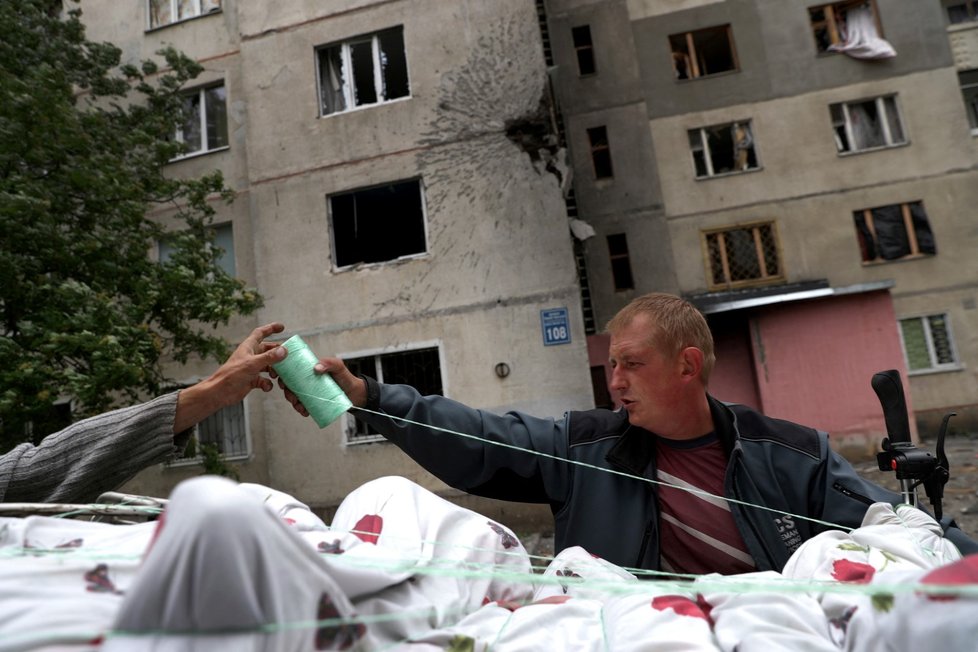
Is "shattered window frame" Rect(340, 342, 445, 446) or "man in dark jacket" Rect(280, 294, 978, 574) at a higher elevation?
"shattered window frame" Rect(340, 342, 445, 446)

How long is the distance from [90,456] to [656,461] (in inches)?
68.3

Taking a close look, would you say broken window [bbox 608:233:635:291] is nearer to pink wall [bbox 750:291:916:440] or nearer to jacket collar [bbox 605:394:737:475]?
pink wall [bbox 750:291:916:440]

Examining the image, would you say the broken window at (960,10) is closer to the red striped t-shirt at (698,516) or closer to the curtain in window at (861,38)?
the curtain in window at (861,38)

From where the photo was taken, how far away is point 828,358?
34.1 feet

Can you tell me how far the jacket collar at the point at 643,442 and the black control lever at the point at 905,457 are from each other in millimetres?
439

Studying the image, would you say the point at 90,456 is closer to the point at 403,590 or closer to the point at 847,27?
the point at 403,590

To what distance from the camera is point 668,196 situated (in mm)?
12438

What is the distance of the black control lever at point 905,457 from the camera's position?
192 cm

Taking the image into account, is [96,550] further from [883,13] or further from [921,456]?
[883,13]

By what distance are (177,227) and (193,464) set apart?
3.25 metres

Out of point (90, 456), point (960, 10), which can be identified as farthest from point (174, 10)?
point (960, 10)

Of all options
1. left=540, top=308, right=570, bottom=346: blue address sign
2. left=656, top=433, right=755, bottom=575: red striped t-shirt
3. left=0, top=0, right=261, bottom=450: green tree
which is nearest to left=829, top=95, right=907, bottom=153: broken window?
left=540, top=308, right=570, bottom=346: blue address sign

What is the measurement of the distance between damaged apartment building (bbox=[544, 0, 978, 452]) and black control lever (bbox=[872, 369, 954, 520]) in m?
8.89

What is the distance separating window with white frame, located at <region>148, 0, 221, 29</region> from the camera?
31.6 ft
